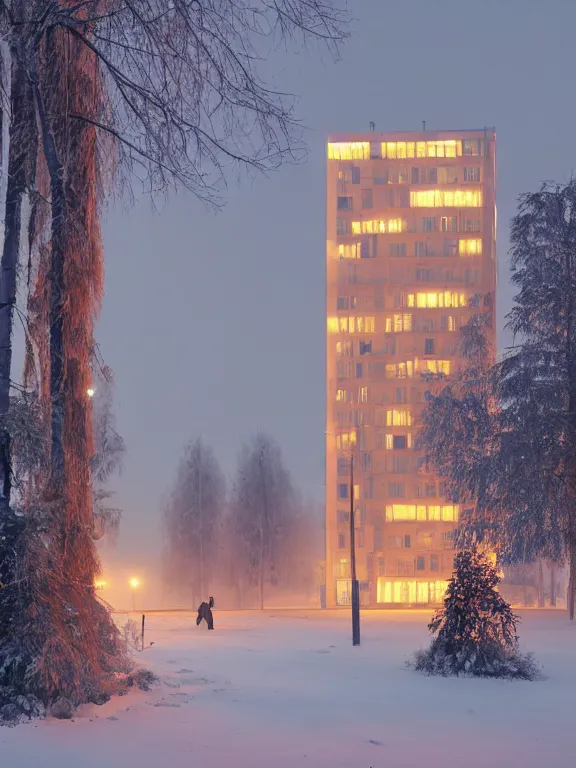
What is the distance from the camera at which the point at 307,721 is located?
1073 centimetres

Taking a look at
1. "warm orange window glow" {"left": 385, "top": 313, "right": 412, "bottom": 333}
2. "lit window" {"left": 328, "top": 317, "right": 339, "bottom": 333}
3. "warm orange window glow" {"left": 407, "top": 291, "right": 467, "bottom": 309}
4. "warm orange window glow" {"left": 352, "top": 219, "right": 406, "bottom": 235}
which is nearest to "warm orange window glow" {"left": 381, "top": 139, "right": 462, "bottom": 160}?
"warm orange window glow" {"left": 352, "top": 219, "right": 406, "bottom": 235}

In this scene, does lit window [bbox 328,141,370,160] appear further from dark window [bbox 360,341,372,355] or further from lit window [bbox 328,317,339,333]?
dark window [bbox 360,341,372,355]

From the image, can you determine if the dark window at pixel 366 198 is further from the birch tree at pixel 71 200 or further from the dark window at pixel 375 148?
the birch tree at pixel 71 200

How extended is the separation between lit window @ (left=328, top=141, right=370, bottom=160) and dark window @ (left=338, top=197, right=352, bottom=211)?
3.21m

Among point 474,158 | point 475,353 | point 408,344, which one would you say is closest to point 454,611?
point 475,353

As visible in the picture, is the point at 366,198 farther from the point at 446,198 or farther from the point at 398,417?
the point at 398,417

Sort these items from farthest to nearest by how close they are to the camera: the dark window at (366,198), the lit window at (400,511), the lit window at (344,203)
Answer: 1. the lit window at (344,203)
2. the dark window at (366,198)
3. the lit window at (400,511)

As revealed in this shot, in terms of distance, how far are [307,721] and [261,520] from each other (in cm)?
5848

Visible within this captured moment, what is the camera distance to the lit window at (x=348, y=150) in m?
76.3

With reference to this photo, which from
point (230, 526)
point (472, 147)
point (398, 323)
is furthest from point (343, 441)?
point (472, 147)

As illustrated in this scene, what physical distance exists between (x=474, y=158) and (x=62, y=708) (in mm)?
71247

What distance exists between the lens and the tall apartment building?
7069 centimetres

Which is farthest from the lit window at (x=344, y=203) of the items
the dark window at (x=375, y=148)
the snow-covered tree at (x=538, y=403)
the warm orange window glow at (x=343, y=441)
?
the snow-covered tree at (x=538, y=403)

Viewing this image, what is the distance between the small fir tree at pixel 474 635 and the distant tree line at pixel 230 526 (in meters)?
48.6
